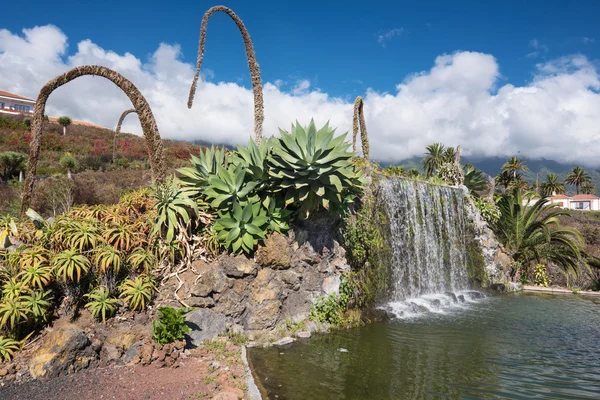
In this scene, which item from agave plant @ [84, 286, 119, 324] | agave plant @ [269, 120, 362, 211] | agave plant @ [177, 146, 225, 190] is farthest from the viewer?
agave plant @ [177, 146, 225, 190]

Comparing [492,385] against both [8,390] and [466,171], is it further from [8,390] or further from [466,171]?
[466,171]

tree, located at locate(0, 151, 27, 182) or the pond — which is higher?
tree, located at locate(0, 151, 27, 182)

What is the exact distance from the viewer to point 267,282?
709 centimetres

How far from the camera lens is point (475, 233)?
45.7 feet

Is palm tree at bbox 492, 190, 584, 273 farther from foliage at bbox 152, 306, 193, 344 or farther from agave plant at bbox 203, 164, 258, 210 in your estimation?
foliage at bbox 152, 306, 193, 344

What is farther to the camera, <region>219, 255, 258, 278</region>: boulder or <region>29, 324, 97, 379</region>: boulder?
<region>219, 255, 258, 278</region>: boulder

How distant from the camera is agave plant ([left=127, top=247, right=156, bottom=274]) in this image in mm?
6273

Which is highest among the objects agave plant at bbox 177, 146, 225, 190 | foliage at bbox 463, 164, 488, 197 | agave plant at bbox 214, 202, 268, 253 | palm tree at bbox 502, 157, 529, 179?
palm tree at bbox 502, 157, 529, 179

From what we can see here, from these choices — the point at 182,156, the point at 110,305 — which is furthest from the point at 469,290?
the point at 182,156

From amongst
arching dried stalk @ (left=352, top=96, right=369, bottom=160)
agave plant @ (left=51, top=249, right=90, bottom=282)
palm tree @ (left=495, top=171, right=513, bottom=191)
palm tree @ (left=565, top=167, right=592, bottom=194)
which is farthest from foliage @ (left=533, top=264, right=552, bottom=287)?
palm tree @ (left=565, top=167, right=592, bottom=194)

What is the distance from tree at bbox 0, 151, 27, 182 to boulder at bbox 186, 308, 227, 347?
23419mm

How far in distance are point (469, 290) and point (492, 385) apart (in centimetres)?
819

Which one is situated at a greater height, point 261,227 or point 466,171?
point 466,171

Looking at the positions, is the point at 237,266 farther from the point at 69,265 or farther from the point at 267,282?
the point at 69,265
